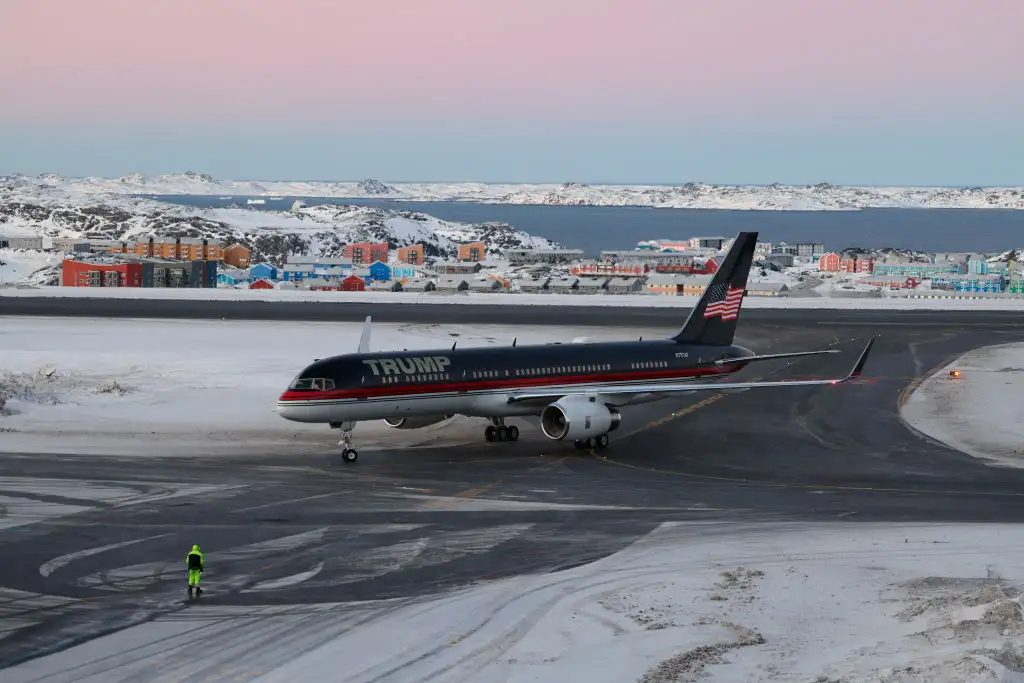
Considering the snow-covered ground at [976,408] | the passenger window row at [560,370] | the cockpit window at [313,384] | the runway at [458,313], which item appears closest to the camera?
the cockpit window at [313,384]

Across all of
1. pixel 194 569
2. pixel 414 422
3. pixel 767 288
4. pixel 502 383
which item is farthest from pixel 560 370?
pixel 767 288

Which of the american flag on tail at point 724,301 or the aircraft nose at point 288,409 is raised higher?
the american flag on tail at point 724,301

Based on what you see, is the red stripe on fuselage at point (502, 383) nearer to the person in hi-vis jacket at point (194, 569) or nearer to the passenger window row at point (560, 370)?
the passenger window row at point (560, 370)

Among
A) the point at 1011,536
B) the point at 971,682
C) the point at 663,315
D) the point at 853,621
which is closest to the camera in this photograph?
the point at 971,682

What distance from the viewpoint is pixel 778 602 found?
2872cm

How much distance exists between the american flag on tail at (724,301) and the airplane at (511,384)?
1.93 feet

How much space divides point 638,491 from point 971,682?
21.2 meters

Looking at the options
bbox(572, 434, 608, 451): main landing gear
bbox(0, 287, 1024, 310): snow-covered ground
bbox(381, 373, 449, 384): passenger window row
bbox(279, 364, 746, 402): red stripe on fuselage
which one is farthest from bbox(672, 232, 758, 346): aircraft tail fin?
bbox(0, 287, 1024, 310): snow-covered ground

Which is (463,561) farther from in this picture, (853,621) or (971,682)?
(971,682)

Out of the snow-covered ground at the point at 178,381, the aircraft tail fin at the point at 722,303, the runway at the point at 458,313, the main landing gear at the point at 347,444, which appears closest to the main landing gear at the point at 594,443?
the snow-covered ground at the point at 178,381

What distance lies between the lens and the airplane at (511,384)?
47.0 m

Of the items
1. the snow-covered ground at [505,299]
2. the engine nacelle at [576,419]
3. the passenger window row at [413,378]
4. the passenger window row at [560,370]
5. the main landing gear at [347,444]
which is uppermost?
the snow-covered ground at [505,299]

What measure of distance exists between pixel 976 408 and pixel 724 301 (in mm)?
14831

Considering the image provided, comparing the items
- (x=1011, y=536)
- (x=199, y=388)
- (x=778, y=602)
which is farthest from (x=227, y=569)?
(x=199, y=388)
